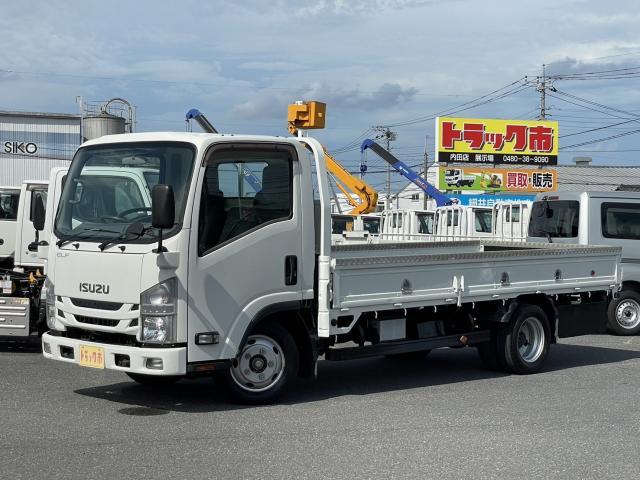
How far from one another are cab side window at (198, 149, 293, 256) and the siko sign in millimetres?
42391

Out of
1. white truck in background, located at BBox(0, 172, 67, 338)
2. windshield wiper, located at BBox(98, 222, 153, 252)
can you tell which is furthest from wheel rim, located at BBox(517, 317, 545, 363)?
white truck in background, located at BBox(0, 172, 67, 338)

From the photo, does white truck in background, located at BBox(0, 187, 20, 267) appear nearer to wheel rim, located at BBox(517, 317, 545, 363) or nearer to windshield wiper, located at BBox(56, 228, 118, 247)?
windshield wiper, located at BBox(56, 228, 118, 247)

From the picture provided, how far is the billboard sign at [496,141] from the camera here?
180 feet

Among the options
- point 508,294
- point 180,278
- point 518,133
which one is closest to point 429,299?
point 508,294

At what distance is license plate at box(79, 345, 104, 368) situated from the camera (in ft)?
26.5

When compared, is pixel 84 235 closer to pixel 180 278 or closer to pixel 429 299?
pixel 180 278

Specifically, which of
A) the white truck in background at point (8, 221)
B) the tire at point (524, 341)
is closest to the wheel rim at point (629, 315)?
the tire at point (524, 341)

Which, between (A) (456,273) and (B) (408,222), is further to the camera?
(B) (408,222)

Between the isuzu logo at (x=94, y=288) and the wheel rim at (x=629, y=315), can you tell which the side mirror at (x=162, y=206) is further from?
the wheel rim at (x=629, y=315)

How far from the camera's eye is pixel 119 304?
26.3 ft

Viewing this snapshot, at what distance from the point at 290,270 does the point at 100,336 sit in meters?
1.85

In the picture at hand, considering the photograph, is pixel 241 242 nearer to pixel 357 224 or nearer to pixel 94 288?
pixel 94 288

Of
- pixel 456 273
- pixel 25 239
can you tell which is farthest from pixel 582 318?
pixel 25 239

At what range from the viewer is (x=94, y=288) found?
8180 millimetres
